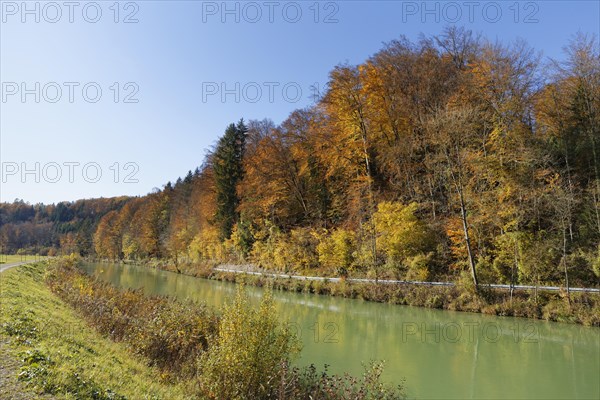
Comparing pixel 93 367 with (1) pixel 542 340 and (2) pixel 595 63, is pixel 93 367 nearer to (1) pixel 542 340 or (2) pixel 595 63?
(1) pixel 542 340

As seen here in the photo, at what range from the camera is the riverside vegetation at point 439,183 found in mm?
17062

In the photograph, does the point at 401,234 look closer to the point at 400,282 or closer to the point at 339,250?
the point at 400,282

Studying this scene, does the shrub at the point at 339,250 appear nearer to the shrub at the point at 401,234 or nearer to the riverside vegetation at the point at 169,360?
the shrub at the point at 401,234

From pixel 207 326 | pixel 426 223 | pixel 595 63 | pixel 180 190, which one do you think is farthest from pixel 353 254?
pixel 180 190

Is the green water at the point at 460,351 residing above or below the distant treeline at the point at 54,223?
below

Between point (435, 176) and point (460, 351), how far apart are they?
14.3 metres

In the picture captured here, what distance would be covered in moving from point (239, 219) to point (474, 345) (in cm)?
3089

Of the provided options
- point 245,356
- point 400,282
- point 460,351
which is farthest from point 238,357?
point 400,282

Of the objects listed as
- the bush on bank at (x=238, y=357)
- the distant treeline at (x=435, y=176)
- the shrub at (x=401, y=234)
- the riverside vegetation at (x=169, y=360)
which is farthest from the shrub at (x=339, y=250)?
the riverside vegetation at (x=169, y=360)

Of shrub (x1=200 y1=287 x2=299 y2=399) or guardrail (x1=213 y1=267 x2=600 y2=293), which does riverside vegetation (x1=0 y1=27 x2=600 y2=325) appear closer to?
guardrail (x1=213 y1=267 x2=600 y2=293)

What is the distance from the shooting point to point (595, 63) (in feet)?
70.8

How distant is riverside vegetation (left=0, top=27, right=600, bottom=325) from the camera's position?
1706 centimetres

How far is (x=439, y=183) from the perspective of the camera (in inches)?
921

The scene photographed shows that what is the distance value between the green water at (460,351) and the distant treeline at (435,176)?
3238 mm
